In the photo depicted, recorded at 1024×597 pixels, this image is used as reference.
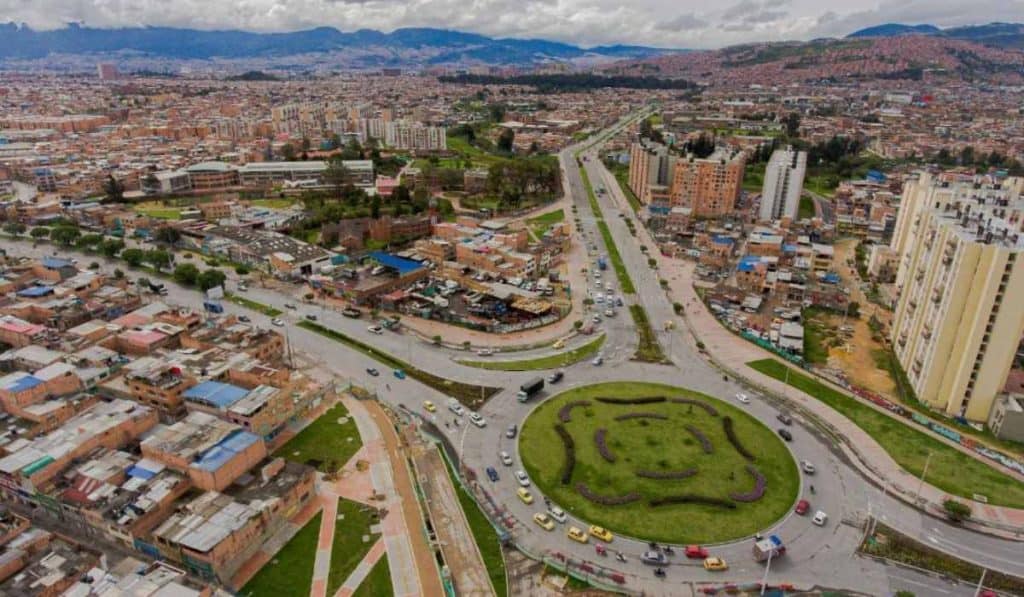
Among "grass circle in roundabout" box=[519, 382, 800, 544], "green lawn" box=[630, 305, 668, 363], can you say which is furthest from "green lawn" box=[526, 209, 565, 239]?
"grass circle in roundabout" box=[519, 382, 800, 544]

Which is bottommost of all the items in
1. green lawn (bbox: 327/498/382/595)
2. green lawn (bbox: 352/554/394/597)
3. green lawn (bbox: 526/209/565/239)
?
green lawn (bbox: 352/554/394/597)

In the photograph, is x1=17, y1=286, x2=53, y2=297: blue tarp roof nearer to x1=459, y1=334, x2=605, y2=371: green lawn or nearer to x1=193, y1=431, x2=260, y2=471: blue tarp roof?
x1=193, y1=431, x2=260, y2=471: blue tarp roof

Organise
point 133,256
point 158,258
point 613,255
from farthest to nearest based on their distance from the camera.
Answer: point 613,255, point 133,256, point 158,258

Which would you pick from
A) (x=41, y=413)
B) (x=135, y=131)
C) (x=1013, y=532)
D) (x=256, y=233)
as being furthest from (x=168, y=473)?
(x=135, y=131)

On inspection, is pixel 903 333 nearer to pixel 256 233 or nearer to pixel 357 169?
pixel 256 233

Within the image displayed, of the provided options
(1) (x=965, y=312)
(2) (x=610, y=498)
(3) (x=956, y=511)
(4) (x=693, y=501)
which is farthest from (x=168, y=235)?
(1) (x=965, y=312)

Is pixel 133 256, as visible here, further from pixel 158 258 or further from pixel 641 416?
pixel 641 416

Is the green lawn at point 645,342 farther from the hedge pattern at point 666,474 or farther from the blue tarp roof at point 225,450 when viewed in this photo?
the blue tarp roof at point 225,450

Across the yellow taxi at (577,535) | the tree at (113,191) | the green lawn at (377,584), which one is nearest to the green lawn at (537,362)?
the yellow taxi at (577,535)
